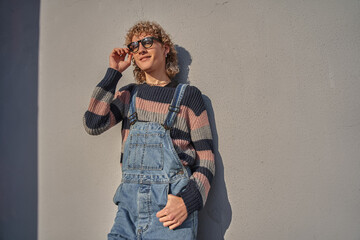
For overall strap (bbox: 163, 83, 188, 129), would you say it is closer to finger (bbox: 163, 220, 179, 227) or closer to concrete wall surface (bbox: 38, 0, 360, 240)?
concrete wall surface (bbox: 38, 0, 360, 240)

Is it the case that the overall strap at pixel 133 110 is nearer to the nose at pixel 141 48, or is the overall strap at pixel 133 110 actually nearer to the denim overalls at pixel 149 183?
the denim overalls at pixel 149 183

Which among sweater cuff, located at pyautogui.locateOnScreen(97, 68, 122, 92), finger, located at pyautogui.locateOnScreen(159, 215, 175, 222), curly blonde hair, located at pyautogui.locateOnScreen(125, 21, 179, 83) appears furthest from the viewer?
curly blonde hair, located at pyautogui.locateOnScreen(125, 21, 179, 83)

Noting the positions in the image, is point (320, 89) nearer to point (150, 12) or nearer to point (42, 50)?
point (150, 12)

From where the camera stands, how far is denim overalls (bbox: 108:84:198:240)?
103cm

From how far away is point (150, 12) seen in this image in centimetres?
154

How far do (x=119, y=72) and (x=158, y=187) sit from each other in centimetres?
66

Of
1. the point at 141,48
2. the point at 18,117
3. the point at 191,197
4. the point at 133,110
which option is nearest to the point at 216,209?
the point at 191,197

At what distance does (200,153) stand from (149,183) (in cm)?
31

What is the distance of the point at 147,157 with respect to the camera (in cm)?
Answer: 110

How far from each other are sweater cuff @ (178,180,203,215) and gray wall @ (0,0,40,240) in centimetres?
141

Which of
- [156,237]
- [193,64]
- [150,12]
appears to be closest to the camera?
[156,237]

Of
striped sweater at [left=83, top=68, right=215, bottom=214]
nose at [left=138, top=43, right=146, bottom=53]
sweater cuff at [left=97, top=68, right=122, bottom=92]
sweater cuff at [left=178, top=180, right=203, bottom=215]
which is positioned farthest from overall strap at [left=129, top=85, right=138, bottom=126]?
sweater cuff at [left=178, top=180, right=203, bottom=215]

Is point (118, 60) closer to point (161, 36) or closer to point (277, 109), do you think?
point (161, 36)

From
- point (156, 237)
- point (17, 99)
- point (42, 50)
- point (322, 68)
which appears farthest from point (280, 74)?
point (17, 99)
